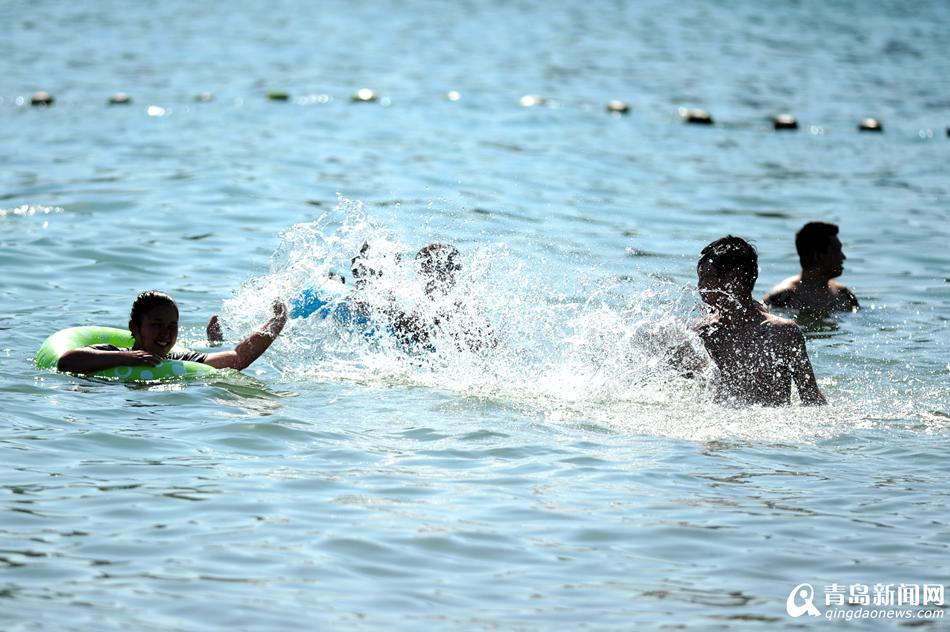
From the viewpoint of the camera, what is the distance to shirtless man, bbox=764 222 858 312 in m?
12.2

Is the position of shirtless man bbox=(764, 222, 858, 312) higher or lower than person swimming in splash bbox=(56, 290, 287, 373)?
higher

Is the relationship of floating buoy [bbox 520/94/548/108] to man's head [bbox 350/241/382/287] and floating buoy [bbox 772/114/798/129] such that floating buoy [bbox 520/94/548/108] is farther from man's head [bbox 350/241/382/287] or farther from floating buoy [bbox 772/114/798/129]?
man's head [bbox 350/241/382/287]

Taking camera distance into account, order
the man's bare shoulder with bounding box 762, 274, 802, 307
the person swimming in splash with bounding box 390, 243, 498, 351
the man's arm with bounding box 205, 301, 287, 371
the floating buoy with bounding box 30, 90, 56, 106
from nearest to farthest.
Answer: the man's arm with bounding box 205, 301, 287, 371 → the person swimming in splash with bounding box 390, 243, 498, 351 → the man's bare shoulder with bounding box 762, 274, 802, 307 → the floating buoy with bounding box 30, 90, 56, 106

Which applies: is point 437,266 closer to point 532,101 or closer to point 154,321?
point 154,321

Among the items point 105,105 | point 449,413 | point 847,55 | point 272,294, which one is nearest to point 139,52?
point 105,105

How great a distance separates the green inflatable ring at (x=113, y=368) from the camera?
8750 mm

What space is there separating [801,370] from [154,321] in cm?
420

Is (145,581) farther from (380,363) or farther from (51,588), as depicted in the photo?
(380,363)

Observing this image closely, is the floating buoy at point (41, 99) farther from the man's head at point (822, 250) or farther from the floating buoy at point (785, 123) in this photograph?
the man's head at point (822, 250)

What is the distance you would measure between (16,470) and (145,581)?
1711 mm

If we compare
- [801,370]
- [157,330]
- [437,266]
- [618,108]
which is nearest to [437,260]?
[437,266]

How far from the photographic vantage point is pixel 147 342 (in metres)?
8.86

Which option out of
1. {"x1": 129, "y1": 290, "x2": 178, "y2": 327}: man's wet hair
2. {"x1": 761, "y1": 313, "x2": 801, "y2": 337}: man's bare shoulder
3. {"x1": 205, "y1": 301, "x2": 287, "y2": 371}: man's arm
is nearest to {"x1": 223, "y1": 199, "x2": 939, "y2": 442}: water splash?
{"x1": 205, "y1": 301, "x2": 287, "y2": 371}: man's arm

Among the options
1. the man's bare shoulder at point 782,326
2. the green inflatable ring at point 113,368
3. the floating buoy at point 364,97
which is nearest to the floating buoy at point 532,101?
the floating buoy at point 364,97
